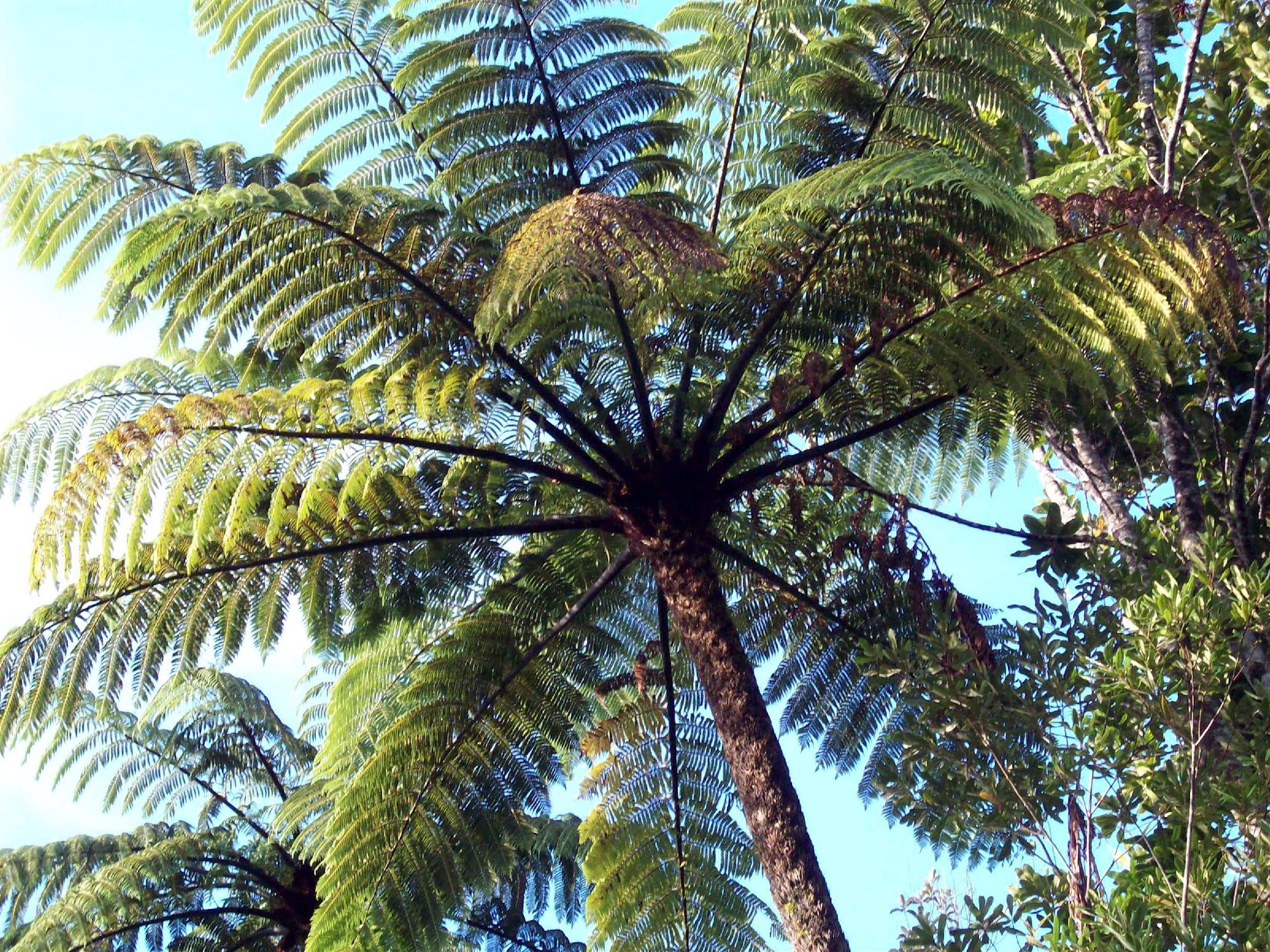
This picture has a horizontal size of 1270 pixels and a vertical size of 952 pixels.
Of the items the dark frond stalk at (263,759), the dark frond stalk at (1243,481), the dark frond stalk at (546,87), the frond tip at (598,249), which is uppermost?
the dark frond stalk at (1243,481)

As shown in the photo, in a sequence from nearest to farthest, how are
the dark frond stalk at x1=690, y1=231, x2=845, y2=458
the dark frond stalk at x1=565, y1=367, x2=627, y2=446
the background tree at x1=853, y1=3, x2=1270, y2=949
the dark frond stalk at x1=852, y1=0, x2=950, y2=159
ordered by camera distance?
the background tree at x1=853, y1=3, x2=1270, y2=949
the dark frond stalk at x1=690, y1=231, x2=845, y2=458
the dark frond stalk at x1=565, y1=367, x2=627, y2=446
the dark frond stalk at x1=852, y1=0, x2=950, y2=159

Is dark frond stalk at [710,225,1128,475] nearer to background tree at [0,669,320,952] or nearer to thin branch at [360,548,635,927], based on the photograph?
thin branch at [360,548,635,927]

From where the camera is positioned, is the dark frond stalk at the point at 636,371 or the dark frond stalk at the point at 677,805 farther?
the dark frond stalk at the point at 677,805

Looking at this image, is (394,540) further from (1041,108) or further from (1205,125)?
(1205,125)

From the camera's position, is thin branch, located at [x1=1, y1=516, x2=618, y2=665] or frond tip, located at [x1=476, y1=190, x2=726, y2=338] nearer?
frond tip, located at [x1=476, y1=190, x2=726, y2=338]

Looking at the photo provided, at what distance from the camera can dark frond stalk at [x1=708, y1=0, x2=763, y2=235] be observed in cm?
422

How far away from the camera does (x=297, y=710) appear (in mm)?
8211

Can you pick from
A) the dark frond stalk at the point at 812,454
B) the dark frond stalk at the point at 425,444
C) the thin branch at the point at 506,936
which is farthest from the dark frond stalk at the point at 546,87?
the thin branch at the point at 506,936

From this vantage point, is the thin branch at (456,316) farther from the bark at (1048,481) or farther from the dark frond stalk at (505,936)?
the dark frond stalk at (505,936)

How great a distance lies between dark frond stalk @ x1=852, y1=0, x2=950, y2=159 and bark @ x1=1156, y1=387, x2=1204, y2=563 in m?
1.49

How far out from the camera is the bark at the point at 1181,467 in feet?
14.5

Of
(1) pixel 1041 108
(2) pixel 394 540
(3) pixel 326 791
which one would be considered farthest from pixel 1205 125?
(3) pixel 326 791

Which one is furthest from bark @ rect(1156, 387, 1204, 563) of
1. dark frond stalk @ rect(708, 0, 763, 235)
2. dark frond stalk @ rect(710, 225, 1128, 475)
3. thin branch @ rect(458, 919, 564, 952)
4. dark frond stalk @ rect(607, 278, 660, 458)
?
thin branch @ rect(458, 919, 564, 952)

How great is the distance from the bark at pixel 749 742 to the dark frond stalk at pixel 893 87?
135 cm
